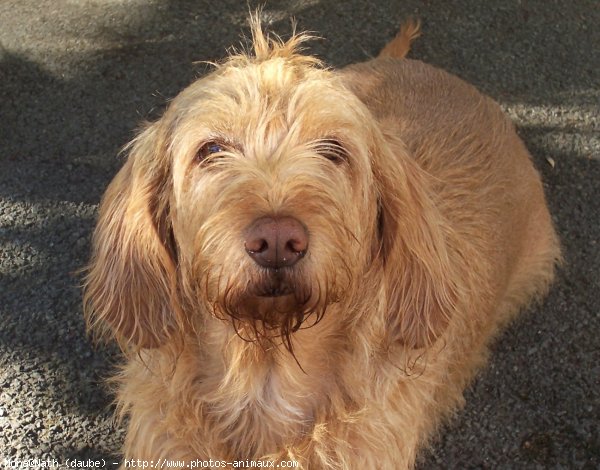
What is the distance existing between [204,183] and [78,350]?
170 cm

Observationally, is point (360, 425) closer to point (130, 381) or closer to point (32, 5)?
point (130, 381)

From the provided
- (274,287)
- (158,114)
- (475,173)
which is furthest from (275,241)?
(158,114)

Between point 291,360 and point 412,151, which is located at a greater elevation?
point 412,151

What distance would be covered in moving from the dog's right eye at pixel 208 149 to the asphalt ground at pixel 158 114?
1.58 m

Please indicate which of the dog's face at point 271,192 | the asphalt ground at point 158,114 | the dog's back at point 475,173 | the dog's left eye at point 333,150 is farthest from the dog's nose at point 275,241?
the asphalt ground at point 158,114

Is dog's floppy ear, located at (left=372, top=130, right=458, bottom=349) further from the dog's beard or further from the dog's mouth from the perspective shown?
the dog's mouth

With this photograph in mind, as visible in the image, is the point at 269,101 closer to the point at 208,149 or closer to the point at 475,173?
the point at 208,149

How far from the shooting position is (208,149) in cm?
226

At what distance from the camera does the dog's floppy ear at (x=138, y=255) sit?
238cm

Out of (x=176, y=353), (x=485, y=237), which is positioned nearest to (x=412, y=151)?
(x=485, y=237)

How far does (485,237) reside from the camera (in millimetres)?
3105

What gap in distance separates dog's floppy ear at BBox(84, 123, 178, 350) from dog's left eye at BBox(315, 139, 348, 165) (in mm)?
525

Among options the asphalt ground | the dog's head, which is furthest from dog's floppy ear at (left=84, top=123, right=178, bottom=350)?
the asphalt ground

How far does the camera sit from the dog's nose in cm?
186
